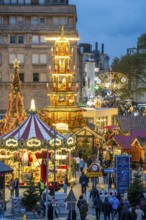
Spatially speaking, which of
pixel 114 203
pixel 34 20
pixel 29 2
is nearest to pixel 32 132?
pixel 114 203

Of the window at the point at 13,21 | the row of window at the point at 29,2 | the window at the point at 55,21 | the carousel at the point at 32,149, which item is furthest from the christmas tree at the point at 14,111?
the row of window at the point at 29,2

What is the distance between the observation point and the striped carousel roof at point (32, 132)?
40562 millimetres

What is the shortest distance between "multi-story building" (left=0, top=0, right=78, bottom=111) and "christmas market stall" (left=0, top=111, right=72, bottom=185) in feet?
151

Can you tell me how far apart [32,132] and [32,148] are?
114 centimetres

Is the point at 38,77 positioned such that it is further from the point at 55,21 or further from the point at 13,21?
the point at 13,21

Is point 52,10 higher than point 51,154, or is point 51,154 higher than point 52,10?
point 52,10

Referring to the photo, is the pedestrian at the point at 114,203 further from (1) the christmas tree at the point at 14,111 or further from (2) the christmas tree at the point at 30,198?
(1) the christmas tree at the point at 14,111

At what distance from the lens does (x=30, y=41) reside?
88.7 meters

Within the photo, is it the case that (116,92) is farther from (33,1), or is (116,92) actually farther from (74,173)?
(74,173)

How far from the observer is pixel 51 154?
41875 mm

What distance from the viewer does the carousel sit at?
131 feet

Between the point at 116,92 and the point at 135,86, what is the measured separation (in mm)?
9706

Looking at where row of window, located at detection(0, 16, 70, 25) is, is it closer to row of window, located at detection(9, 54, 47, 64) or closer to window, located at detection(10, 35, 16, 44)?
window, located at detection(10, 35, 16, 44)

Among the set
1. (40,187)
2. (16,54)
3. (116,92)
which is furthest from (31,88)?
(40,187)
